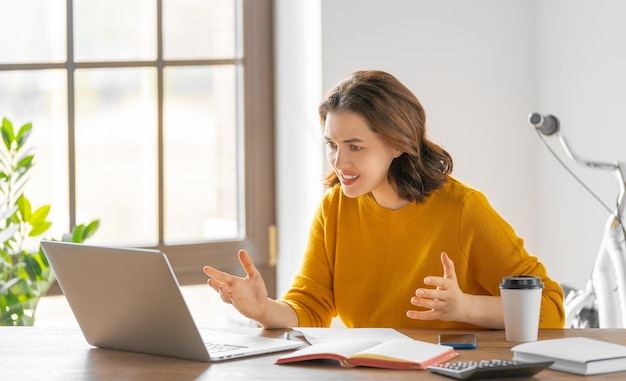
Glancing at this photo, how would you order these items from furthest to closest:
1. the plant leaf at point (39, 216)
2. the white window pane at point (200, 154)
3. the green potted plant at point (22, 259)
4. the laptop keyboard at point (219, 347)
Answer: the white window pane at point (200, 154)
the plant leaf at point (39, 216)
the green potted plant at point (22, 259)
the laptop keyboard at point (219, 347)

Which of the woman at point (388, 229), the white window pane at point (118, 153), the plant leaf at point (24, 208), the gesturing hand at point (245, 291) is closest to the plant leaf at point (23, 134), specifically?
the plant leaf at point (24, 208)

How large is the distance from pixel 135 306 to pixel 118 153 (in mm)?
1693

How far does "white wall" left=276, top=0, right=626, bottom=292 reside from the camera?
3.16 m

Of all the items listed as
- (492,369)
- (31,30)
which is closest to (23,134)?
(31,30)

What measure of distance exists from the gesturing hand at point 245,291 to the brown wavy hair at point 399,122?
1.51 ft

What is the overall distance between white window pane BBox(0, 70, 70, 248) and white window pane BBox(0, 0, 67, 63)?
0.06 m

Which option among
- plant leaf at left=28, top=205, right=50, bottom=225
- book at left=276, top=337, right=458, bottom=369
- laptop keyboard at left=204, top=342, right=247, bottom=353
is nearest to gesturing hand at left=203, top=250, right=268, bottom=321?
laptop keyboard at left=204, top=342, right=247, bottom=353

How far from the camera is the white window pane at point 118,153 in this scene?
334 cm

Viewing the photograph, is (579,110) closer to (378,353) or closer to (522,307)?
(522,307)

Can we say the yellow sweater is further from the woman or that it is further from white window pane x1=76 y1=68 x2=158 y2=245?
white window pane x1=76 y1=68 x2=158 y2=245

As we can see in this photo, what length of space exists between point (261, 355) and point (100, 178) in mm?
1754

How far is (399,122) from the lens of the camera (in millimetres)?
2275

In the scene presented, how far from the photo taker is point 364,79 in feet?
7.59

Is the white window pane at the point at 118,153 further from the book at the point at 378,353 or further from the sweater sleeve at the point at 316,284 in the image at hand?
the book at the point at 378,353
